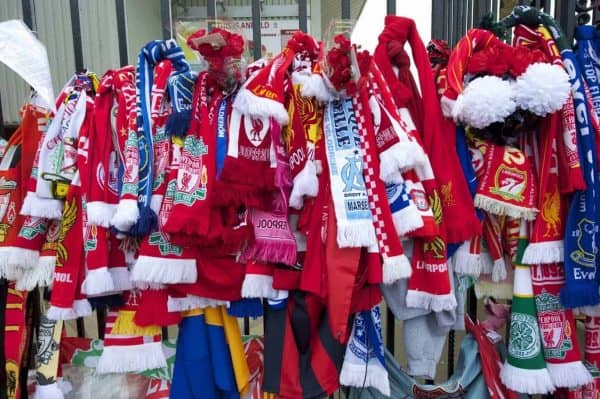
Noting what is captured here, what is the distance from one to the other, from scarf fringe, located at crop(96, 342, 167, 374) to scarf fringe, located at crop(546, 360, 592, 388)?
3.27 feet

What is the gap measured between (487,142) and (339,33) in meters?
0.47

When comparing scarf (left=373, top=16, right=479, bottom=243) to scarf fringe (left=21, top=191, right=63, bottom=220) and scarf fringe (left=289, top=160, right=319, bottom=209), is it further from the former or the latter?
scarf fringe (left=21, top=191, right=63, bottom=220)

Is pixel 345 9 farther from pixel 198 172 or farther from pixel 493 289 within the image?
pixel 493 289

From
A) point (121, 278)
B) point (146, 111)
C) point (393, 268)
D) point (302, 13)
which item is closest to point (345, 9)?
point (302, 13)

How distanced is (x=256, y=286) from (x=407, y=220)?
1.25 ft


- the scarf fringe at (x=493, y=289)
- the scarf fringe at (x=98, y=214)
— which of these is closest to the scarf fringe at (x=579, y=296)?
the scarf fringe at (x=493, y=289)

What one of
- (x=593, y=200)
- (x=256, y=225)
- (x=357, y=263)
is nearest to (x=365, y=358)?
(x=357, y=263)

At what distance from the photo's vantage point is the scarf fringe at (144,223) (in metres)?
1.03

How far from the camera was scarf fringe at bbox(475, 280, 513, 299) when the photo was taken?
1219mm

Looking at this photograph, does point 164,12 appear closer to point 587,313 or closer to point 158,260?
point 158,260

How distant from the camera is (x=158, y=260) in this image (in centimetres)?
104

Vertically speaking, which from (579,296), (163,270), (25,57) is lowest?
(579,296)

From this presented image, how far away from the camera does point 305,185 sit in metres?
1.00

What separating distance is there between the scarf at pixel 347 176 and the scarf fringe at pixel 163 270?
37 centimetres
